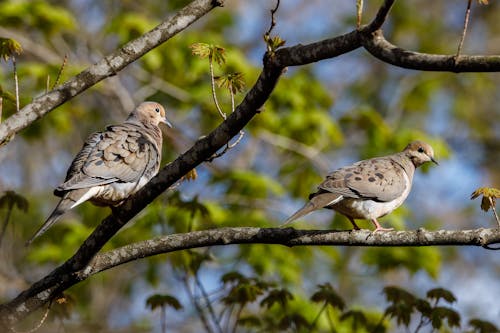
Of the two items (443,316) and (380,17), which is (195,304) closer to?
(443,316)

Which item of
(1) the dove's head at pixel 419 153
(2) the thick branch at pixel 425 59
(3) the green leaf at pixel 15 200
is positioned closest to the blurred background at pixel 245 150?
(3) the green leaf at pixel 15 200

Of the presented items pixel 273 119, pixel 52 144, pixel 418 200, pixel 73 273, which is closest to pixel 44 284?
pixel 73 273

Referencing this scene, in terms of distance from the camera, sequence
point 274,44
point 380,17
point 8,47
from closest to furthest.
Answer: point 380,17, point 274,44, point 8,47

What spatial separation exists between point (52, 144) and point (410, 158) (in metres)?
7.23

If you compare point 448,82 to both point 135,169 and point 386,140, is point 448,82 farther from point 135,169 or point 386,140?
point 135,169

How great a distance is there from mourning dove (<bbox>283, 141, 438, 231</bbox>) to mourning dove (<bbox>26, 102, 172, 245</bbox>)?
1028mm

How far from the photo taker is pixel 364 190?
4.97m

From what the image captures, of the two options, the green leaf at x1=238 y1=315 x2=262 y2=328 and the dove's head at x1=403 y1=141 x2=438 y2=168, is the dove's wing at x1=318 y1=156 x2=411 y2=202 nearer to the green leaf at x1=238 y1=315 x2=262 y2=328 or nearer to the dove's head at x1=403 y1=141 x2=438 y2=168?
the dove's head at x1=403 y1=141 x2=438 y2=168

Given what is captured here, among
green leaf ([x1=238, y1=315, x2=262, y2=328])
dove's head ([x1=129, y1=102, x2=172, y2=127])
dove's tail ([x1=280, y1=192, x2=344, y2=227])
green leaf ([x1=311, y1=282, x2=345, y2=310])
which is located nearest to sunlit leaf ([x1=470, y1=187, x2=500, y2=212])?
dove's tail ([x1=280, y1=192, x2=344, y2=227])

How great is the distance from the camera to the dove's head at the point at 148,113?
6.05 meters

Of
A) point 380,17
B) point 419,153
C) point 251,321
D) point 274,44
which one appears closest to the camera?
point 380,17

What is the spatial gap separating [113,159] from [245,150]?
7003mm

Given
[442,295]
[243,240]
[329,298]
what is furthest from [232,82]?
[442,295]

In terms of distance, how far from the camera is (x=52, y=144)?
11945 mm
